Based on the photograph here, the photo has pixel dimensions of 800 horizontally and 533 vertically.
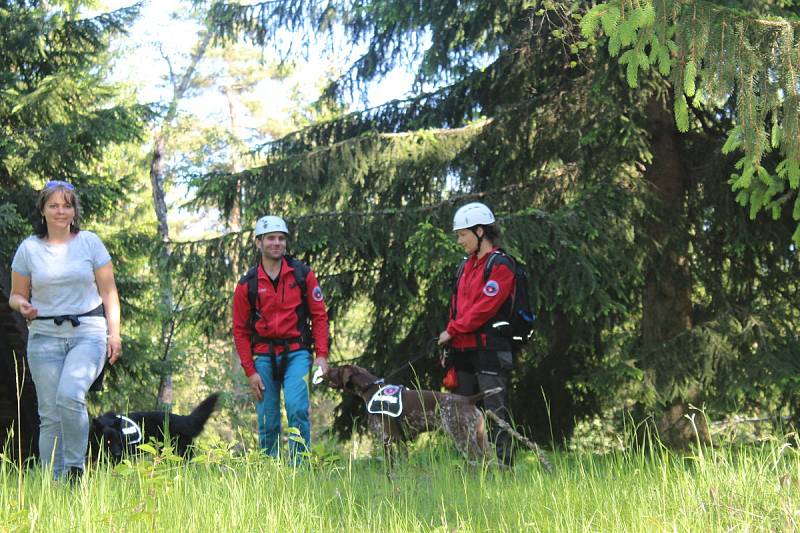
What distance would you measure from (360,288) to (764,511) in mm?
6535

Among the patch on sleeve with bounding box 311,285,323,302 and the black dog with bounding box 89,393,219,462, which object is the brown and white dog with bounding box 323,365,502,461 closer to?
the patch on sleeve with bounding box 311,285,323,302

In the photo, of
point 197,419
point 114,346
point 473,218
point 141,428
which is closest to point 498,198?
point 473,218

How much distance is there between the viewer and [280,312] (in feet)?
21.1

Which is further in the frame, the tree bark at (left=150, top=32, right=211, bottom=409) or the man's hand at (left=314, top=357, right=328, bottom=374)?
the tree bark at (left=150, top=32, right=211, bottom=409)

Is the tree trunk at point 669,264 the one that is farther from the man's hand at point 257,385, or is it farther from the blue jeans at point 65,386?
the blue jeans at point 65,386

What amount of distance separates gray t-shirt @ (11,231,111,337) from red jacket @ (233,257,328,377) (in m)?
1.37

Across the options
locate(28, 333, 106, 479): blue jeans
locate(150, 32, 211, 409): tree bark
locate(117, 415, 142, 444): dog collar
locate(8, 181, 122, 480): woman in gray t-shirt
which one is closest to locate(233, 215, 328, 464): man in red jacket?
locate(117, 415, 142, 444): dog collar

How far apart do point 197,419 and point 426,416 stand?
2893 mm

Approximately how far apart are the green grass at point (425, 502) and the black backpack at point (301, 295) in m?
2.11

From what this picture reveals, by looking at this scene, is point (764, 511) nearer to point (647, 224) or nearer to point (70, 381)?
point (70, 381)

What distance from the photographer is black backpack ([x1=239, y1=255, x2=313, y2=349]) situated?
6461 mm

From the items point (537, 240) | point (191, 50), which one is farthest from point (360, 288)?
point (191, 50)

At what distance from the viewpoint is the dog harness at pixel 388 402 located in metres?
5.65

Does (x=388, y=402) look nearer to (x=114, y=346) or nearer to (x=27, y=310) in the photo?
(x=114, y=346)
